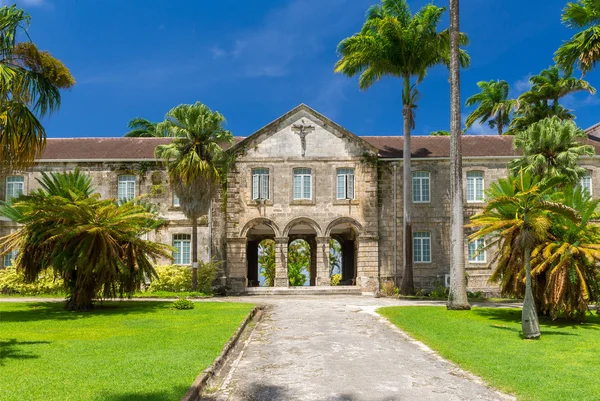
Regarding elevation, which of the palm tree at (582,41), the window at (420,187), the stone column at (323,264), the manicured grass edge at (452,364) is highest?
the palm tree at (582,41)

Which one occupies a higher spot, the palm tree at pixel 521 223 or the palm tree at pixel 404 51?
the palm tree at pixel 404 51

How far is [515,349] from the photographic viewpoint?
36.0 ft

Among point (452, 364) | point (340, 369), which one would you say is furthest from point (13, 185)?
point (452, 364)

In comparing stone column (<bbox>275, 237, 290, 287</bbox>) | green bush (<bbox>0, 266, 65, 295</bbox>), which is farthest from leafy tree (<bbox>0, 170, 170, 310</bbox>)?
stone column (<bbox>275, 237, 290, 287</bbox>)

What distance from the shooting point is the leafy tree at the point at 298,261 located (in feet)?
140

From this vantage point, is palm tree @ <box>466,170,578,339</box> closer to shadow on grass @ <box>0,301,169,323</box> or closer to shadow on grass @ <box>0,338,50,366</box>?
shadow on grass @ <box>0,338,50,366</box>

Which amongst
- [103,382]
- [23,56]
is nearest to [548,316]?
[103,382]

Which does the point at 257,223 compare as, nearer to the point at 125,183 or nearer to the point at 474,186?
the point at 125,183

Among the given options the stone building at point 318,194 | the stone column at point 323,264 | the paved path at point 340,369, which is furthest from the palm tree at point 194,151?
the paved path at point 340,369

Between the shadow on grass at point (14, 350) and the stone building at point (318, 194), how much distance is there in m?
17.9

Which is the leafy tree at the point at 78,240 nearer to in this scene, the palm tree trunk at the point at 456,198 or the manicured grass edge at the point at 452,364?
the manicured grass edge at the point at 452,364

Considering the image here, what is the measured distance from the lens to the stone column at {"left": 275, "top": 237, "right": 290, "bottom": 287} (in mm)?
29141

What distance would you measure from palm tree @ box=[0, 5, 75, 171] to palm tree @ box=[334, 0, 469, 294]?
1530 cm

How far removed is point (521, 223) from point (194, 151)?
51.3 ft
